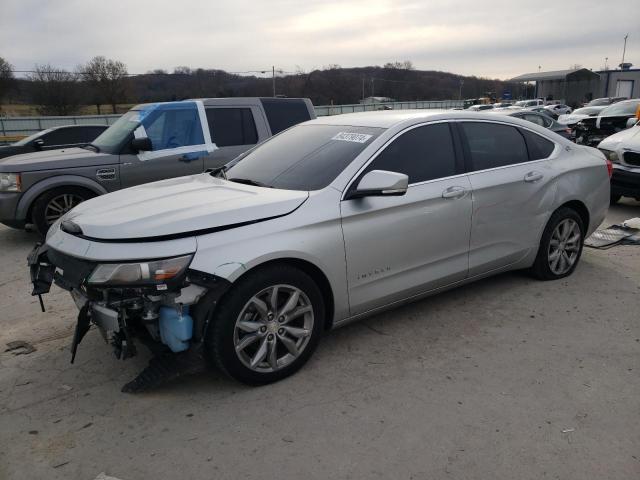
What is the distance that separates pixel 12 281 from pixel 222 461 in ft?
13.3

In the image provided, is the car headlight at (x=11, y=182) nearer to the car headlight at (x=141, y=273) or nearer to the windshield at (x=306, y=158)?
the windshield at (x=306, y=158)

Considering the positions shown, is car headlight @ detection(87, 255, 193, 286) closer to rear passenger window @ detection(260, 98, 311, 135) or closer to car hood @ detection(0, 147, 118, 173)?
car hood @ detection(0, 147, 118, 173)

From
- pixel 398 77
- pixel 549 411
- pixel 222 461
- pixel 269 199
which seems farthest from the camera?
pixel 398 77

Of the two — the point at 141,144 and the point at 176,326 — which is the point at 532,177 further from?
the point at 141,144

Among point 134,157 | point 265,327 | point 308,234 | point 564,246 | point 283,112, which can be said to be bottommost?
point 564,246

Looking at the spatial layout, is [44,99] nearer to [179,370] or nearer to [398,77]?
[179,370]

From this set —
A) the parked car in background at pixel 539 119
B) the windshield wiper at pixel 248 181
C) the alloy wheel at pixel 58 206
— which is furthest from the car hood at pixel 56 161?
the parked car in background at pixel 539 119

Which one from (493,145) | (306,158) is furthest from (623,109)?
(306,158)

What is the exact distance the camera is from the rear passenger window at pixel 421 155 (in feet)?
12.0

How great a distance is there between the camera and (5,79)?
33062 millimetres

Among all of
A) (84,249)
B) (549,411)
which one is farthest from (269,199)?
(549,411)

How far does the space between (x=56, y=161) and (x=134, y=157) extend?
983mm

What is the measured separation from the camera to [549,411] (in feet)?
9.42

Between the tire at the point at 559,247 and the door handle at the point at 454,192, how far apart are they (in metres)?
1.22
